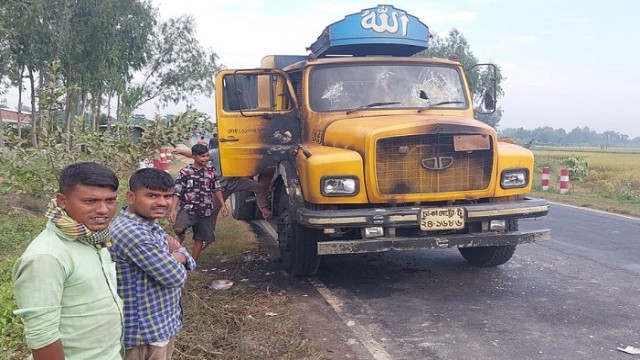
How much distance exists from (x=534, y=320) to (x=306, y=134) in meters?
3.07

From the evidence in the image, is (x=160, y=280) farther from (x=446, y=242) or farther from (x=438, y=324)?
(x=446, y=242)

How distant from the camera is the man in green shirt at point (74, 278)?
1.83m

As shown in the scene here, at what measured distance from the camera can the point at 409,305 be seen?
495 cm

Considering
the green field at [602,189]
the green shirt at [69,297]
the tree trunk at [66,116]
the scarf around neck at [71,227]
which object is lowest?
the green field at [602,189]

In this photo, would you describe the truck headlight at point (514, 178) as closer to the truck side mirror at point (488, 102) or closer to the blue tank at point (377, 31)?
the truck side mirror at point (488, 102)

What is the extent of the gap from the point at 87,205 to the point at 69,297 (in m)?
0.33

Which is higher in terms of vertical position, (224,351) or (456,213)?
(456,213)

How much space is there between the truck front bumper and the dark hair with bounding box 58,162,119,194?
292cm

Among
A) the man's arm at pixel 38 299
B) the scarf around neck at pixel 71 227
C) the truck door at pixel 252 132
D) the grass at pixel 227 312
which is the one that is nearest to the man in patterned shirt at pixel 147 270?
the scarf around neck at pixel 71 227

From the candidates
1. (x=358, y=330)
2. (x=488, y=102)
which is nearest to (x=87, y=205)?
(x=358, y=330)

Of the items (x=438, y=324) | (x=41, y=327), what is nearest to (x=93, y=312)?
(x=41, y=327)

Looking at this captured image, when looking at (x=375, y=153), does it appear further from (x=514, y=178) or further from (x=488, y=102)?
(x=488, y=102)

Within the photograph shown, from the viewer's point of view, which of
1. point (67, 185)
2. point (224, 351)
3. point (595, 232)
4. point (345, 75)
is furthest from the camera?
point (595, 232)

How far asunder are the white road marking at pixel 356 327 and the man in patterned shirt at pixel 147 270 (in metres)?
1.73
